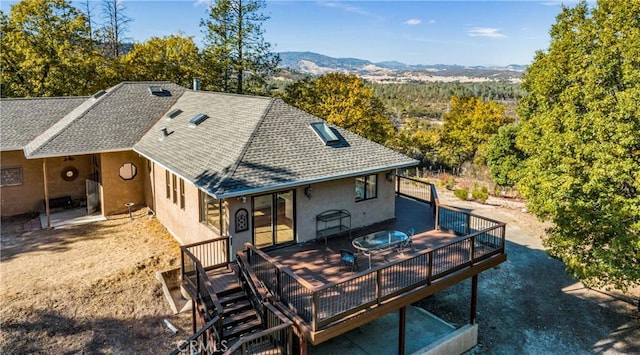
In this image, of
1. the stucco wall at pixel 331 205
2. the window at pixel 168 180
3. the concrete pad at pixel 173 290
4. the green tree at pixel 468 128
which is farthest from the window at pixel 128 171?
the green tree at pixel 468 128

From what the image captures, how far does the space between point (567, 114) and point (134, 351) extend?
1335cm

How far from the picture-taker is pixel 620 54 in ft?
36.8

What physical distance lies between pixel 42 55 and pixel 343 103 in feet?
62.4

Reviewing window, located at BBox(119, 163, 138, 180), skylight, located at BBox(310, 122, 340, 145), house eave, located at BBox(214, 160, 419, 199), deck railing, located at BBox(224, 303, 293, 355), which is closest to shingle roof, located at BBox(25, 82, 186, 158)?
window, located at BBox(119, 163, 138, 180)

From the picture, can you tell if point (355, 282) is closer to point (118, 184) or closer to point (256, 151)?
point (256, 151)

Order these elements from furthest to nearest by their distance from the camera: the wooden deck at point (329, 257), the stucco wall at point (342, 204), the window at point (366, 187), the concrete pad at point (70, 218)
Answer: the concrete pad at point (70, 218) → the window at point (366, 187) → the stucco wall at point (342, 204) → the wooden deck at point (329, 257)

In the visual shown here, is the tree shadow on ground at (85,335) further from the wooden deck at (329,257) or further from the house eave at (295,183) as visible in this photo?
the house eave at (295,183)

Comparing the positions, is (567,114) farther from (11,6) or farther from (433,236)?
(11,6)

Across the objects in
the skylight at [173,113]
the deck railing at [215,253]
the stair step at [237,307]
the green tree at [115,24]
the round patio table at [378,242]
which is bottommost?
the stair step at [237,307]

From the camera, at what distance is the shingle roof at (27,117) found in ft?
53.7

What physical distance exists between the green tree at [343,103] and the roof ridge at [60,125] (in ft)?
42.9

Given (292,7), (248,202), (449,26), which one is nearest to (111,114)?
(248,202)

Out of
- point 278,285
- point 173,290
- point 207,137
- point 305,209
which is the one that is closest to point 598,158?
point 305,209

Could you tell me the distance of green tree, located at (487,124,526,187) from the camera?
26250 mm
